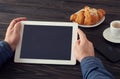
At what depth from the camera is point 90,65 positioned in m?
1.02

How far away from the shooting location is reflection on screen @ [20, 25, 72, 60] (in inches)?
44.0

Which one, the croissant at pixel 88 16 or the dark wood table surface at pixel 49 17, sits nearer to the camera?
the dark wood table surface at pixel 49 17

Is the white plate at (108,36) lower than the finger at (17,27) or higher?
lower

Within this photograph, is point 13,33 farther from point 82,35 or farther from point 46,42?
point 82,35

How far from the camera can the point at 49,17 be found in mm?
1289

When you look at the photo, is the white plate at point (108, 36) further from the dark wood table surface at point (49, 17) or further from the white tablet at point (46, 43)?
the white tablet at point (46, 43)

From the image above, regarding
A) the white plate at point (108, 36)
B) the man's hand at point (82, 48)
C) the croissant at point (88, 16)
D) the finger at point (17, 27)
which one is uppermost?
the croissant at point (88, 16)

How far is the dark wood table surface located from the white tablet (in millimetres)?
29

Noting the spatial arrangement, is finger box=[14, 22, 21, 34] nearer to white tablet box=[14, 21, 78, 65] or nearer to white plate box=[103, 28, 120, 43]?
white tablet box=[14, 21, 78, 65]

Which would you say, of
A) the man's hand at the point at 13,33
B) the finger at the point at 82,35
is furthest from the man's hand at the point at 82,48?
the man's hand at the point at 13,33

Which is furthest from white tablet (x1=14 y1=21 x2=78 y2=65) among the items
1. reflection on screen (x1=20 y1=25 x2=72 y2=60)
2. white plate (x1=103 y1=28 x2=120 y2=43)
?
white plate (x1=103 y1=28 x2=120 y2=43)

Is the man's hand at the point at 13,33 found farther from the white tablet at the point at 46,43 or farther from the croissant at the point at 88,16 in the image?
the croissant at the point at 88,16

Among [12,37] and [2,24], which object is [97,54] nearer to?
[12,37]

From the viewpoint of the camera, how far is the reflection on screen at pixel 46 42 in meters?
1.12
